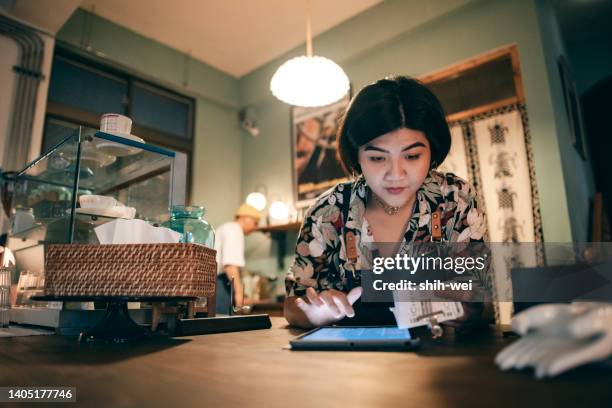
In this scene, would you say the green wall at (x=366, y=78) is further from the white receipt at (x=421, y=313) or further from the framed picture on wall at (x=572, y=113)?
the white receipt at (x=421, y=313)

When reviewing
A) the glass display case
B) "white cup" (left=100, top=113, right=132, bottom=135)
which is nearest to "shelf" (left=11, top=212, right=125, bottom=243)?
the glass display case

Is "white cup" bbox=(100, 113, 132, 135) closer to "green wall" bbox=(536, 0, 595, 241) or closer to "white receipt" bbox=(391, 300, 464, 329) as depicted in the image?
"white receipt" bbox=(391, 300, 464, 329)

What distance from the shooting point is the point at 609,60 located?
13.1 ft

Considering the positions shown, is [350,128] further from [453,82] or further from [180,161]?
[453,82]

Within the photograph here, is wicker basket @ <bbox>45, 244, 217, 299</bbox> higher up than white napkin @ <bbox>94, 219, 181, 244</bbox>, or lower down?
lower down

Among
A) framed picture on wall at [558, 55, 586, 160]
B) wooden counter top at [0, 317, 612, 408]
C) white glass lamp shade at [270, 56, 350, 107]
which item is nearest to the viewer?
wooden counter top at [0, 317, 612, 408]

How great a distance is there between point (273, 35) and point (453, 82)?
6.22 ft

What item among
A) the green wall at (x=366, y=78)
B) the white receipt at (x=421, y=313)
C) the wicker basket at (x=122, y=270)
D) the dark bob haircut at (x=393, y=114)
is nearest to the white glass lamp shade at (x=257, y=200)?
the green wall at (x=366, y=78)

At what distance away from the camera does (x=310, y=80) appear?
2461 mm

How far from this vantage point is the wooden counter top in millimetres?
367

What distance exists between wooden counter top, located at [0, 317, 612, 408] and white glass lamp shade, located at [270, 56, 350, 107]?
2.02 m

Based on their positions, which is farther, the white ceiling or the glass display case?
the white ceiling

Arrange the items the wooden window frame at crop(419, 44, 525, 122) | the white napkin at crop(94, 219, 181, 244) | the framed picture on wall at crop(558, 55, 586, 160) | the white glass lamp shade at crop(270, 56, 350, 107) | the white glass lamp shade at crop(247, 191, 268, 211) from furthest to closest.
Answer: the white glass lamp shade at crop(247, 191, 268, 211), the framed picture on wall at crop(558, 55, 586, 160), the wooden window frame at crop(419, 44, 525, 122), the white glass lamp shade at crop(270, 56, 350, 107), the white napkin at crop(94, 219, 181, 244)

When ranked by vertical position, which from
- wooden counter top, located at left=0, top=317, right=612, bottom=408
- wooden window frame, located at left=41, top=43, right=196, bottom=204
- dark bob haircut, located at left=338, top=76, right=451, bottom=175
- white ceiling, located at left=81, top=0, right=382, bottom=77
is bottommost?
wooden counter top, located at left=0, top=317, right=612, bottom=408
